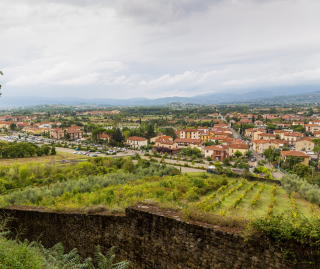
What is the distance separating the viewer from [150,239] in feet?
16.6

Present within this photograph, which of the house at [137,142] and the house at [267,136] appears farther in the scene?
the house at [267,136]

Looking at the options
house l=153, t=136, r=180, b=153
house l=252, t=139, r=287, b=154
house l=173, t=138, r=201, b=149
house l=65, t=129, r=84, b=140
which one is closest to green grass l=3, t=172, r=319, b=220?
house l=153, t=136, r=180, b=153

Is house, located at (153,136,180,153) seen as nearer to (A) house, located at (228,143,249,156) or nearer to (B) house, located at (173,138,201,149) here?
(B) house, located at (173,138,201,149)

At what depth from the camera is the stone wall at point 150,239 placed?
4059 mm

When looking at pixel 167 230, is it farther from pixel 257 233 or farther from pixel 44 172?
pixel 44 172

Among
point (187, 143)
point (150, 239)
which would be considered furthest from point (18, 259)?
point (187, 143)

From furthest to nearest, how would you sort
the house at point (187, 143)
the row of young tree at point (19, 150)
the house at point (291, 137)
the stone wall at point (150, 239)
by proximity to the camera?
the house at point (291, 137) < the house at point (187, 143) < the row of young tree at point (19, 150) < the stone wall at point (150, 239)

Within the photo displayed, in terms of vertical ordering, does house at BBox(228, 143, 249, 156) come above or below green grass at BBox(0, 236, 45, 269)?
below

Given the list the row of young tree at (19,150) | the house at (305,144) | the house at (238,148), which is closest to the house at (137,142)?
the row of young tree at (19,150)

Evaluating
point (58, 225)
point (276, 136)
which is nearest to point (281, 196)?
point (58, 225)

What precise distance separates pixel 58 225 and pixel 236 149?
125 feet

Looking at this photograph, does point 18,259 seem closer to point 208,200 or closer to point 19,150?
point 208,200

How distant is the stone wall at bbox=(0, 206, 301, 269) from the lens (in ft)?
13.3

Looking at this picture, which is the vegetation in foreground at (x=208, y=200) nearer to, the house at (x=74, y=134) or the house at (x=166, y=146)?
the house at (x=166, y=146)
